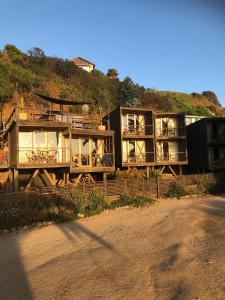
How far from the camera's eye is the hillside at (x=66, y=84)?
47.0 metres

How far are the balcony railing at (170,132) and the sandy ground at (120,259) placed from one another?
17585 millimetres

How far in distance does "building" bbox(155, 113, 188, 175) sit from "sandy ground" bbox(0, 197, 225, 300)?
645 inches

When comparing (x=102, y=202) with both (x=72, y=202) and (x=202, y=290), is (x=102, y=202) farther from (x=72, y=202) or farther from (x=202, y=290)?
(x=202, y=290)

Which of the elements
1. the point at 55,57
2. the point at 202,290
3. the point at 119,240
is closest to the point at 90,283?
the point at 202,290

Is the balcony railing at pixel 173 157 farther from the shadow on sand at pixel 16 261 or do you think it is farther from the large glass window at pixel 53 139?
the shadow on sand at pixel 16 261

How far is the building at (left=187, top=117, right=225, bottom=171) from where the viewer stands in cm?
3209

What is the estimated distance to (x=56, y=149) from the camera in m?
23.3

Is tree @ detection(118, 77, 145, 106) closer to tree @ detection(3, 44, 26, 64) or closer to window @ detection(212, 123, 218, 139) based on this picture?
tree @ detection(3, 44, 26, 64)

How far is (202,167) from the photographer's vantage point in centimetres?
3294

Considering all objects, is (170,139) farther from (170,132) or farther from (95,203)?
(95,203)

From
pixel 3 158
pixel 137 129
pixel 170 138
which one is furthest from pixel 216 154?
pixel 3 158

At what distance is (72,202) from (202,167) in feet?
66.1

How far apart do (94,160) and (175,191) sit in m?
7.41

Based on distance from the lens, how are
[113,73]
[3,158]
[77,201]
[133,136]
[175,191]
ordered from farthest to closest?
[113,73], [133,136], [3,158], [175,191], [77,201]
